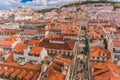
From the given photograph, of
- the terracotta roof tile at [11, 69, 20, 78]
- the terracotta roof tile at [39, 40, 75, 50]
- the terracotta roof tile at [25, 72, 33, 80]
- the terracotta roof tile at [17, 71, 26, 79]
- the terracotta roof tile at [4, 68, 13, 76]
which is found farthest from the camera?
the terracotta roof tile at [39, 40, 75, 50]

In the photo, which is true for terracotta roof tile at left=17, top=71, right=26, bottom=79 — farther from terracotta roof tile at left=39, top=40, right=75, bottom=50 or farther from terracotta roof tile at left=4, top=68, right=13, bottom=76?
terracotta roof tile at left=39, top=40, right=75, bottom=50

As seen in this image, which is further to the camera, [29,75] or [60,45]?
[60,45]

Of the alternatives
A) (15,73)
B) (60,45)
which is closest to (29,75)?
(15,73)

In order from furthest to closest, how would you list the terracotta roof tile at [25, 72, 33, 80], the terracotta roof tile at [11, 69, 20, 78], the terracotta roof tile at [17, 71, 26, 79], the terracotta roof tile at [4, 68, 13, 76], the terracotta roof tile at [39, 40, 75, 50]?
the terracotta roof tile at [39, 40, 75, 50], the terracotta roof tile at [4, 68, 13, 76], the terracotta roof tile at [11, 69, 20, 78], the terracotta roof tile at [17, 71, 26, 79], the terracotta roof tile at [25, 72, 33, 80]

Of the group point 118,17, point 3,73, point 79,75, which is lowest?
point 79,75

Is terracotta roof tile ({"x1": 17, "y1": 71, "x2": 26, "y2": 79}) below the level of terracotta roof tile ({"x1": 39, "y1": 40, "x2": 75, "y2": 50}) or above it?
below

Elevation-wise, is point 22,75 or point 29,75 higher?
point 29,75

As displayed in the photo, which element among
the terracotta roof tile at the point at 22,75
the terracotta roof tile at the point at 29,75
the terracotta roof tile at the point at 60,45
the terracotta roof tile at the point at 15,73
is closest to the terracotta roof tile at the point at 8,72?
the terracotta roof tile at the point at 15,73

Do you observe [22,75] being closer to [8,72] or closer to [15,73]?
[15,73]

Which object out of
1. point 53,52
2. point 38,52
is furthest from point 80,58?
point 38,52

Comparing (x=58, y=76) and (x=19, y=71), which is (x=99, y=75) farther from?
(x=19, y=71)

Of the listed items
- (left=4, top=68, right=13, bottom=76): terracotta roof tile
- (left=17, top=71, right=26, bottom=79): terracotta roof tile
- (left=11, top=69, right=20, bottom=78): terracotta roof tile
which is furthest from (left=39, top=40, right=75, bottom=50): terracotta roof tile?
(left=17, top=71, right=26, bottom=79): terracotta roof tile
